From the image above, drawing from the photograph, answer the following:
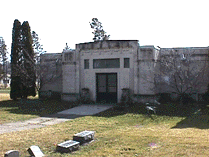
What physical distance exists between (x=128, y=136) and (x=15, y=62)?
16570 millimetres

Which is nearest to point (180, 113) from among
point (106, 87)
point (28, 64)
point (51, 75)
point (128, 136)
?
point (106, 87)

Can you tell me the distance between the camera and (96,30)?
4688cm

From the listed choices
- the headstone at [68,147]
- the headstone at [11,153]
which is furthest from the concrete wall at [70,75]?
the headstone at [11,153]

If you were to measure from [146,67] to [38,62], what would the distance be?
10046mm

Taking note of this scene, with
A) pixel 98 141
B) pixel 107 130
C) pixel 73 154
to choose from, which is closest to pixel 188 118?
pixel 107 130

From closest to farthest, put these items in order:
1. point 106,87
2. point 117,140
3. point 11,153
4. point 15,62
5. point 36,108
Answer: point 11,153 < point 117,140 < point 36,108 < point 106,87 < point 15,62

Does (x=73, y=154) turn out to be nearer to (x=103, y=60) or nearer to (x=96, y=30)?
(x=103, y=60)

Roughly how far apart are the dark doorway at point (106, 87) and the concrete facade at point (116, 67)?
0.07 m

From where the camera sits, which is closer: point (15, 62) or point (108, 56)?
point (108, 56)

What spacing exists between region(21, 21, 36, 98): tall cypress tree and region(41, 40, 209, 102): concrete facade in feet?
10.0

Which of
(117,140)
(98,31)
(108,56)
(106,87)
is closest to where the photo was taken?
(117,140)

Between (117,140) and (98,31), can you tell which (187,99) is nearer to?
(117,140)

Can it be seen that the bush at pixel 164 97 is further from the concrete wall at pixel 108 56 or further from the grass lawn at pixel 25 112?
the grass lawn at pixel 25 112

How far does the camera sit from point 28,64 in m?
22.4
